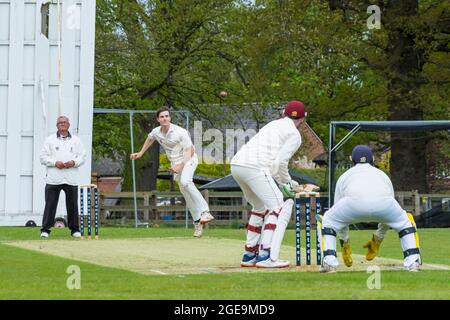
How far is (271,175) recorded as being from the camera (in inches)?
567

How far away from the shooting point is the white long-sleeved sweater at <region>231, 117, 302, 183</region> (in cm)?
1411

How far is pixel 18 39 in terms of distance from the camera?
97.7 ft

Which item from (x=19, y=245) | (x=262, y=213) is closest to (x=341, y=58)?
(x=19, y=245)

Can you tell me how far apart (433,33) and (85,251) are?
2373 centimetres

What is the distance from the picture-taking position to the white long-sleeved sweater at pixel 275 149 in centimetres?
1411

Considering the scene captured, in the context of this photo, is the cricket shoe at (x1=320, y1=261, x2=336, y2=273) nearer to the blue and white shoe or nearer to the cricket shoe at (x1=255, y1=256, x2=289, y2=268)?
the cricket shoe at (x1=255, y1=256, x2=289, y2=268)

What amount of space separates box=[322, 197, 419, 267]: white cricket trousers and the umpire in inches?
362

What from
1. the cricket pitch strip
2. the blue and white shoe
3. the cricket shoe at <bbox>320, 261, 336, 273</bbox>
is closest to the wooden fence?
the cricket pitch strip

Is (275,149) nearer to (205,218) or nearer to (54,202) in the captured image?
(205,218)

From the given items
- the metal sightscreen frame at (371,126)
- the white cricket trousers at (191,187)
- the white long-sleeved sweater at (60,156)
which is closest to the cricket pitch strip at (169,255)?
the white cricket trousers at (191,187)

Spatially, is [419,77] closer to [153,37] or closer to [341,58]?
[341,58]

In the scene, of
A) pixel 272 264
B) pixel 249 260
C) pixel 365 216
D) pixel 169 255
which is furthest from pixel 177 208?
pixel 365 216

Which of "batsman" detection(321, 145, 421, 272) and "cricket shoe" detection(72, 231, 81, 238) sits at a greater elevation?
"batsman" detection(321, 145, 421, 272)

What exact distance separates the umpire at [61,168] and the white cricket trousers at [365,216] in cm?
920
